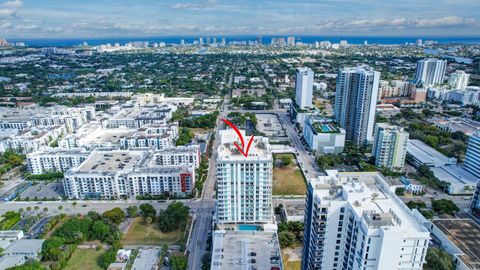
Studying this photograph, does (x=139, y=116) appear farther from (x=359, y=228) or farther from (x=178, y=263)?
(x=359, y=228)

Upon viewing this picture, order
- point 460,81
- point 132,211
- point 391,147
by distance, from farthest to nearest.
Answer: point 460,81, point 391,147, point 132,211

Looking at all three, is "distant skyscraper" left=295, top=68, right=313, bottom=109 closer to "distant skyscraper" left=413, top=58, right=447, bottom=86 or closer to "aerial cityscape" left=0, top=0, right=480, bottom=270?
"aerial cityscape" left=0, top=0, right=480, bottom=270

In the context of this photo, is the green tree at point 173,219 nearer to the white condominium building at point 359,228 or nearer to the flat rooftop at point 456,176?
the white condominium building at point 359,228

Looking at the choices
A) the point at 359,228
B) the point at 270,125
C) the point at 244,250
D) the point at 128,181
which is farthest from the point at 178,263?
the point at 270,125

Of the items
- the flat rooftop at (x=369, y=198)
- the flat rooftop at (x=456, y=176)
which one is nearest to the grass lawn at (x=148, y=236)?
the flat rooftop at (x=369, y=198)

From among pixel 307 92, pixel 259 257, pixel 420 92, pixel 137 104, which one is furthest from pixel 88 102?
pixel 420 92

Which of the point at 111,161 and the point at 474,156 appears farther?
the point at 111,161

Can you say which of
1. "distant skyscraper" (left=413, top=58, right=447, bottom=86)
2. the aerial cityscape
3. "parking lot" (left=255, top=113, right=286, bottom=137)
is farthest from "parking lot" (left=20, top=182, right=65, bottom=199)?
"distant skyscraper" (left=413, top=58, right=447, bottom=86)
